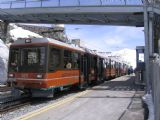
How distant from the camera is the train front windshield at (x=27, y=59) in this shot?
1611 centimetres

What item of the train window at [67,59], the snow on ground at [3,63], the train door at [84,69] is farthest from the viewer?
the snow on ground at [3,63]

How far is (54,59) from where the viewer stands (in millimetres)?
16719

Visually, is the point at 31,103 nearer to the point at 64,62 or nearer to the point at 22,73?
the point at 22,73

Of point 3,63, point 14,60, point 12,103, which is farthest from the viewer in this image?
point 3,63

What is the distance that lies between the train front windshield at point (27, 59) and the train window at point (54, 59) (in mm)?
485

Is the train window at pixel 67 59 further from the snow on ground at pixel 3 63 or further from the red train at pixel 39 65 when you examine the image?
the snow on ground at pixel 3 63

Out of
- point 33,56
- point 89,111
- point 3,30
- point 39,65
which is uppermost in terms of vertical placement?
point 3,30

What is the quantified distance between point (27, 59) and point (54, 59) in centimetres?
123

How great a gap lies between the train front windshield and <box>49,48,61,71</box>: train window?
0.49 metres

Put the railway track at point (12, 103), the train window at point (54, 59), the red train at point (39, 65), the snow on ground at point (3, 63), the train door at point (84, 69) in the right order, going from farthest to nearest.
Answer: the snow on ground at point (3, 63), the train door at point (84, 69), the train window at point (54, 59), the red train at point (39, 65), the railway track at point (12, 103)

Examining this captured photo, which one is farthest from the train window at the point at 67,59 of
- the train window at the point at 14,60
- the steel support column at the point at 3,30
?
the steel support column at the point at 3,30

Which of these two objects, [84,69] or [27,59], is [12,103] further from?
[84,69]

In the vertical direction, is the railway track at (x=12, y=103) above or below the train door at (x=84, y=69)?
below

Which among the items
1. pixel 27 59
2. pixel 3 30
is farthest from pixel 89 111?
pixel 3 30
